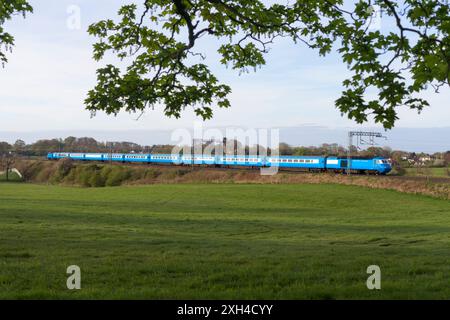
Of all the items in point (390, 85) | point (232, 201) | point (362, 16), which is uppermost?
point (362, 16)

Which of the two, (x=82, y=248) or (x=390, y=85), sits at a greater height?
(x=390, y=85)

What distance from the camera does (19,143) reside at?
199250mm

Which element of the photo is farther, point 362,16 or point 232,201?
point 232,201

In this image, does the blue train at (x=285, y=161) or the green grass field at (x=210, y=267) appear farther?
the blue train at (x=285, y=161)

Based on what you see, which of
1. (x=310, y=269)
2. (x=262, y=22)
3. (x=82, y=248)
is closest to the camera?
(x=310, y=269)

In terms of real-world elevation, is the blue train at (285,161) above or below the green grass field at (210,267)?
above

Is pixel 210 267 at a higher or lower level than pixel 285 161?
lower

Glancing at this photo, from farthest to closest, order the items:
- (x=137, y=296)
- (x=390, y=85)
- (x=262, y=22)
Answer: (x=262, y=22)
(x=390, y=85)
(x=137, y=296)

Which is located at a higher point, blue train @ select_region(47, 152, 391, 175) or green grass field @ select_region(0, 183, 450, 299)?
blue train @ select_region(47, 152, 391, 175)

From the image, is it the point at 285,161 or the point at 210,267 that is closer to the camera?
the point at 210,267

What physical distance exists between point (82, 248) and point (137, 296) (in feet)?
21.4

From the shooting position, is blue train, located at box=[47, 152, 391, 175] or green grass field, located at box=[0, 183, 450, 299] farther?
blue train, located at box=[47, 152, 391, 175]
